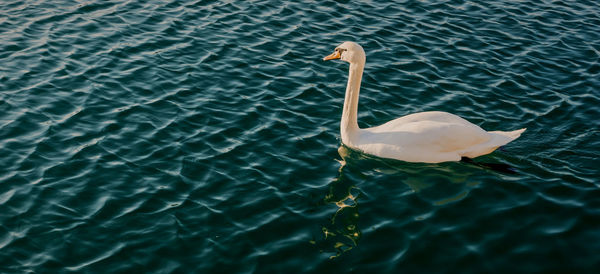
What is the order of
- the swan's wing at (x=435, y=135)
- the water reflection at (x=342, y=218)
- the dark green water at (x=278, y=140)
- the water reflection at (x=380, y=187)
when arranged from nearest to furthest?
the dark green water at (x=278, y=140)
the water reflection at (x=342, y=218)
the water reflection at (x=380, y=187)
the swan's wing at (x=435, y=135)

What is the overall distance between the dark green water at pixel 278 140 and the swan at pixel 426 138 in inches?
11.0

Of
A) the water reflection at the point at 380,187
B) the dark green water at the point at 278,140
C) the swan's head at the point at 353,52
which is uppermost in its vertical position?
the swan's head at the point at 353,52

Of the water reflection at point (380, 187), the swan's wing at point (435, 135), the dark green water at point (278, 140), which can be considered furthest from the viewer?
the swan's wing at point (435, 135)

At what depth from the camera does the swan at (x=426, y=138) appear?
11.6 m

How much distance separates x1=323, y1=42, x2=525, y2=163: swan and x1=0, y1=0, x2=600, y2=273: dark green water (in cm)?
28

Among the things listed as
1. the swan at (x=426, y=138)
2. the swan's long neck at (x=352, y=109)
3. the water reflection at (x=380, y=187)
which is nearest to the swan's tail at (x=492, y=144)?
the swan at (x=426, y=138)

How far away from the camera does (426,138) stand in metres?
11.6

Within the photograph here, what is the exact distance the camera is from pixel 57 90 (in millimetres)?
13148

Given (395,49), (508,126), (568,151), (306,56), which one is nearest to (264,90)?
(306,56)

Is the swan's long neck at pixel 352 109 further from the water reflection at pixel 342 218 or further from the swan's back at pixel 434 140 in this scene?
the water reflection at pixel 342 218

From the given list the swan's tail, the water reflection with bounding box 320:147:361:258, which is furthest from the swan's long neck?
the swan's tail

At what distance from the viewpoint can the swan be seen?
38.1 ft

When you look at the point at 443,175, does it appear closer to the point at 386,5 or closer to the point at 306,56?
the point at 306,56

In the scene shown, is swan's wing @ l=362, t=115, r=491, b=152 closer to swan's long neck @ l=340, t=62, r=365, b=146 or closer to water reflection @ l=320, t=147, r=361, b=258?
swan's long neck @ l=340, t=62, r=365, b=146
